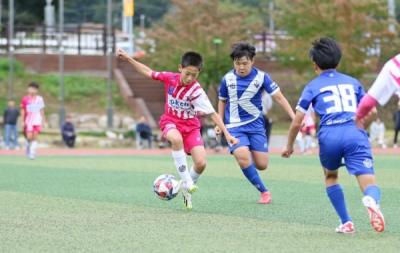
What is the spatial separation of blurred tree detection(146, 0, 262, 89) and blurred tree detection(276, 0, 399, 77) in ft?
10.4

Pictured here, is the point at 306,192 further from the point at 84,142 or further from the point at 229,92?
the point at 84,142

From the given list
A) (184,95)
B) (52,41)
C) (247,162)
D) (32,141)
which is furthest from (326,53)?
(52,41)

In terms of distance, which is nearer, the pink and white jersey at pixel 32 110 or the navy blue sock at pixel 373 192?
the navy blue sock at pixel 373 192

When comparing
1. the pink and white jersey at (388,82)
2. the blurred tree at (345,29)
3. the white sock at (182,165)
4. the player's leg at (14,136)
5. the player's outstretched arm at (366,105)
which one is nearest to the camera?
the pink and white jersey at (388,82)

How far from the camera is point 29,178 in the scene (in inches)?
766

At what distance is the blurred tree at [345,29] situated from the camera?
159 feet

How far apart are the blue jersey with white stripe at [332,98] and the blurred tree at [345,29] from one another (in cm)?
3810

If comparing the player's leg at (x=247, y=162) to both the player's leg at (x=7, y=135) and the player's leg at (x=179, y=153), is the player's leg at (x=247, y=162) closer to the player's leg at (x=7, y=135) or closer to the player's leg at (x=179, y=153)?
the player's leg at (x=179, y=153)

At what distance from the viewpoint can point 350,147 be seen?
9992mm

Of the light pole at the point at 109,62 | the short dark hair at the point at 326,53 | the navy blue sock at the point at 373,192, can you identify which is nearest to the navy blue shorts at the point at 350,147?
the navy blue sock at the point at 373,192

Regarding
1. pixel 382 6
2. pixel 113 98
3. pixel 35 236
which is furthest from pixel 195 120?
pixel 113 98

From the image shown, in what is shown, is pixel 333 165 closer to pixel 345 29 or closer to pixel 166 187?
pixel 166 187

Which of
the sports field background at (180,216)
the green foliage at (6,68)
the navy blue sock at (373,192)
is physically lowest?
the green foliage at (6,68)

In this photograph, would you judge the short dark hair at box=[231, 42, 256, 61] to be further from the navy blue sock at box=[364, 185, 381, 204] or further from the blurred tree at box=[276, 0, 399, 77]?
the blurred tree at box=[276, 0, 399, 77]
